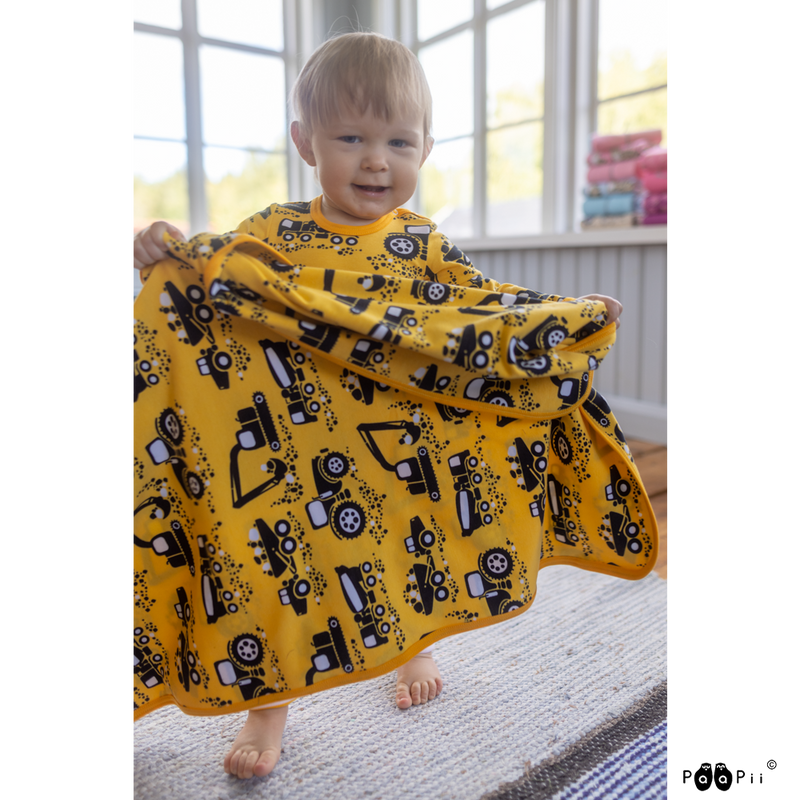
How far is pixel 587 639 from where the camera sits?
3.38 ft

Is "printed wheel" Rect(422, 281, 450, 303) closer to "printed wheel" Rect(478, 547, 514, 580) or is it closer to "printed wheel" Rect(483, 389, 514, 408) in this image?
"printed wheel" Rect(483, 389, 514, 408)

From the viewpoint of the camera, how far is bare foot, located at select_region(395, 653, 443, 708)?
87 centimetres

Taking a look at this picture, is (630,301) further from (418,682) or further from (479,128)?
(418,682)

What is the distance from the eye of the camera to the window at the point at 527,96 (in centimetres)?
214

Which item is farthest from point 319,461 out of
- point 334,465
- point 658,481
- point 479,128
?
point 479,128

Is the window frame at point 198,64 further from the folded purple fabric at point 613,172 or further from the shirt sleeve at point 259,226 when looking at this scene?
the shirt sleeve at point 259,226

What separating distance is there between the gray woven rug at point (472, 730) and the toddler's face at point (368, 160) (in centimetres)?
66

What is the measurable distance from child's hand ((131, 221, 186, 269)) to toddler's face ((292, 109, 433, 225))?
24 cm

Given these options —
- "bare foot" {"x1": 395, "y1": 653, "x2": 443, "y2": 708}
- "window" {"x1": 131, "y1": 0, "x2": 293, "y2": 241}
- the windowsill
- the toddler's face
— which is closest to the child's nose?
the toddler's face

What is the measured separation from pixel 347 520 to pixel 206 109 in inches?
110
